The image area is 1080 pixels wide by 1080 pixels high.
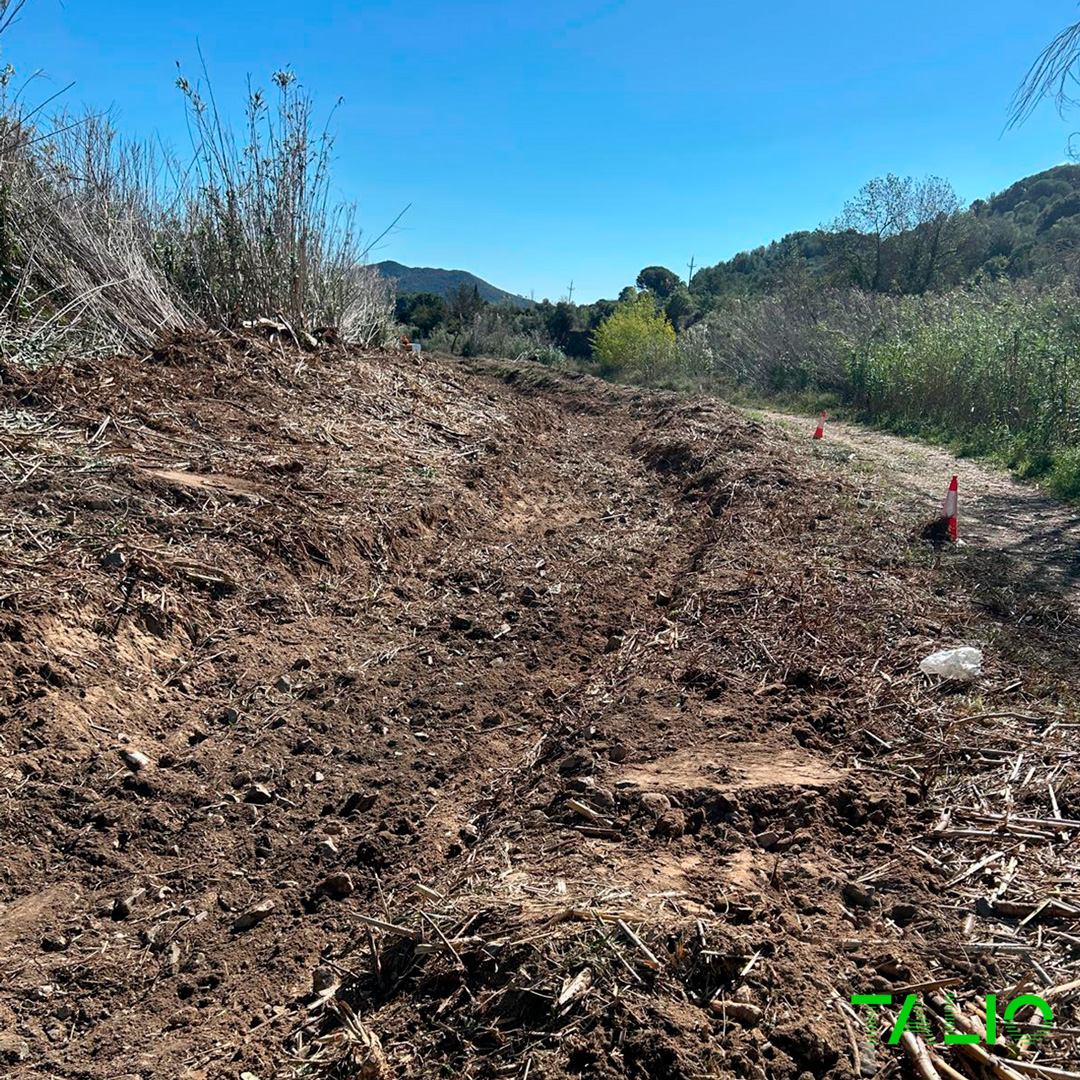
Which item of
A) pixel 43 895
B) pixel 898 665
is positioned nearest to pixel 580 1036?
pixel 43 895

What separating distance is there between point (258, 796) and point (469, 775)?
2.85 ft

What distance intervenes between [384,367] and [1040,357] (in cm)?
898

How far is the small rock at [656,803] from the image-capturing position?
2787mm

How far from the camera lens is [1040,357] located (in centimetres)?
1082

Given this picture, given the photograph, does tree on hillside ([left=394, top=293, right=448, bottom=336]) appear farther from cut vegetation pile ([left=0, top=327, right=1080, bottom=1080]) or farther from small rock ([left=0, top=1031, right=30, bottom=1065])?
small rock ([left=0, top=1031, right=30, bottom=1065])

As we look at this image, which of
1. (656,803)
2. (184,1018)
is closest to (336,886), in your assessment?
(184,1018)

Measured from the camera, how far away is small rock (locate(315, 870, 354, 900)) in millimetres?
2656

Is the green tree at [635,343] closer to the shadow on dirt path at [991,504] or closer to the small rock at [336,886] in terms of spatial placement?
the shadow on dirt path at [991,504]

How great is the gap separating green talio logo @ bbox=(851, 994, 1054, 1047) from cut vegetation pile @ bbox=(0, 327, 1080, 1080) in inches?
1.3

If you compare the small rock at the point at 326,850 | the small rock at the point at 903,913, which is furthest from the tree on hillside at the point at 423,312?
the small rock at the point at 903,913

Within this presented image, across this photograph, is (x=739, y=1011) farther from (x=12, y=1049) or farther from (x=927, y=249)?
(x=927, y=249)

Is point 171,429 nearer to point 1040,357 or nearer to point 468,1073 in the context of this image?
point 468,1073

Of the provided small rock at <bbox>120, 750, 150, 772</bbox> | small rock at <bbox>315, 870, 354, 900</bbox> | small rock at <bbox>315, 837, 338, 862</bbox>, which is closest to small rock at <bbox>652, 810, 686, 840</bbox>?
small rock at <bbox>315, 870, 354, 900</bbox>

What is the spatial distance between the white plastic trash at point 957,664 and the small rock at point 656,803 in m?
1.76
